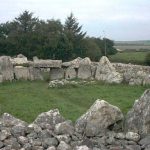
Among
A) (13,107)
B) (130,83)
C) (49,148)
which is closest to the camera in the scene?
(49,148)

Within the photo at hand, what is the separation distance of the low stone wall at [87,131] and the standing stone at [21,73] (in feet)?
50.5

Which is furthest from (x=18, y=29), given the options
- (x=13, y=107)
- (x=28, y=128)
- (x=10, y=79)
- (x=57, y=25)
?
(x=28, y=128)

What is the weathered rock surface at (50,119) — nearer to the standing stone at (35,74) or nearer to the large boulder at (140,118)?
the large boulder at (140,118)

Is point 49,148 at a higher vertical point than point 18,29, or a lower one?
lower

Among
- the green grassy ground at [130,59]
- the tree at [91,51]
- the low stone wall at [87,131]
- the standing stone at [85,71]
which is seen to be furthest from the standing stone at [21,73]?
the tree at [91,51]

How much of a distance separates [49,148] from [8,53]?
45.5 metres

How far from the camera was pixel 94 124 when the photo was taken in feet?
38.4

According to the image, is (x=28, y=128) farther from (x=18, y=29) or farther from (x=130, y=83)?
(x=18, y=29)

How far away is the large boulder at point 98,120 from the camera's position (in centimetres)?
1165

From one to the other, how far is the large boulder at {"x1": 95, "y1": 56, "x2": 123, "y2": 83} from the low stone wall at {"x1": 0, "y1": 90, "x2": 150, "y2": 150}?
44.0 feet

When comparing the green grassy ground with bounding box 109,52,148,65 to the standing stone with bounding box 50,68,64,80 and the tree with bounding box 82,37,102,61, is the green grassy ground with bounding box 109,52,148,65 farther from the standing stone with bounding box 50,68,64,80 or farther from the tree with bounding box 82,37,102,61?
the standing stone with bounding box 50,68,64,80

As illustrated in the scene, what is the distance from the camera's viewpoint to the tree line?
52531 millimetres

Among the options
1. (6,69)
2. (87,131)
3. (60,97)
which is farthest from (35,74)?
(87,131)

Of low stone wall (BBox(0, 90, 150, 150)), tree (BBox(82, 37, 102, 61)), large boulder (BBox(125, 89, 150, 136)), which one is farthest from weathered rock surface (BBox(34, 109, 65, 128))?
tree (BBox(82, 37, 102, 61))
